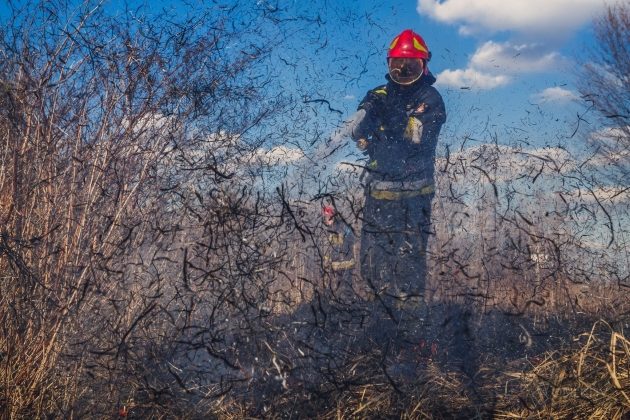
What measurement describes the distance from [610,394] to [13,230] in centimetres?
256

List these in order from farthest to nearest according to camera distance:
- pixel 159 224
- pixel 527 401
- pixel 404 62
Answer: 1. pixel 404 62
2. pixel 159 224
3. pixel 527 401

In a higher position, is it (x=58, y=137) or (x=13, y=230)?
(x=58, y=137)

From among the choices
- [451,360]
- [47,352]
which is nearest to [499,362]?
[451,360]

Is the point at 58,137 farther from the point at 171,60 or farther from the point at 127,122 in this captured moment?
the point at 171,60

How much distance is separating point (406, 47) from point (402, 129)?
0.57m

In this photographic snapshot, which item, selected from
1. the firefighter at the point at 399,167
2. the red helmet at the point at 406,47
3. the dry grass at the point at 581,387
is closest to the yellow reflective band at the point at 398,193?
the firefighter at the point at 399,167

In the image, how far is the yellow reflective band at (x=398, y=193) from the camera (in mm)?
3172

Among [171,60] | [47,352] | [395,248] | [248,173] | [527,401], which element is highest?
[171,60]

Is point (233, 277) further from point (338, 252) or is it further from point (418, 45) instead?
point (418, 45)

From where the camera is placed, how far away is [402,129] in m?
3.39

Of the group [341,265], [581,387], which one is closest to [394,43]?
[341,265]

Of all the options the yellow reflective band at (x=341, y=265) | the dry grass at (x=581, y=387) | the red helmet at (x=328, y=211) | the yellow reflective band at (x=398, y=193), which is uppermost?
the yellow reflective band at (x=398, y=193)

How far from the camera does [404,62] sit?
349 centimetres

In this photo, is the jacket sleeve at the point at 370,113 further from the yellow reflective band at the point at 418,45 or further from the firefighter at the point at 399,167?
the yellow reflective band at the point at 418,45
